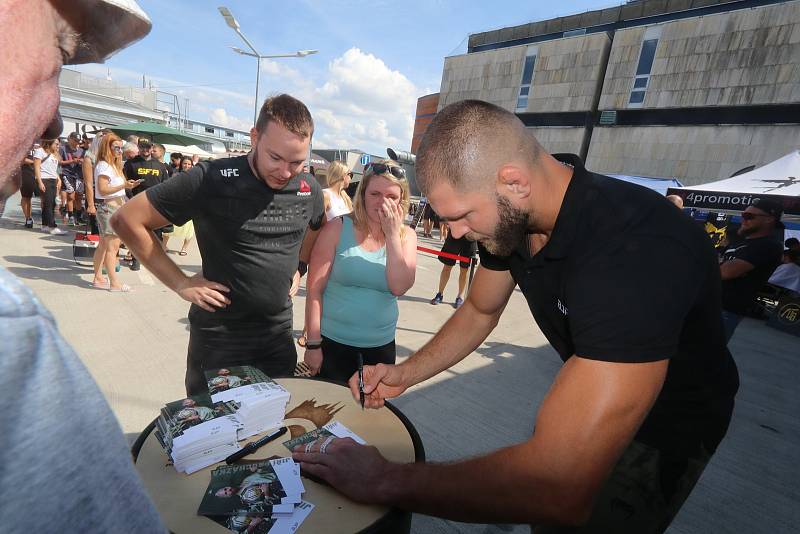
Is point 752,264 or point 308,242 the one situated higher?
point 752,264

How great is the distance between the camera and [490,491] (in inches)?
48.5

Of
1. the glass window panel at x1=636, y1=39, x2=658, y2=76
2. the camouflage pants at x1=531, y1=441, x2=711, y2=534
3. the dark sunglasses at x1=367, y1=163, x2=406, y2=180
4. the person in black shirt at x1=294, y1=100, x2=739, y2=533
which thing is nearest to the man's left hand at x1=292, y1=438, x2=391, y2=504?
the person in black shirt at x1=294, y1=100, x2=739, y2=533

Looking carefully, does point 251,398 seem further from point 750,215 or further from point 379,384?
point 750,215

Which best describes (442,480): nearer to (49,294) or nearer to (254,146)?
(254,146)

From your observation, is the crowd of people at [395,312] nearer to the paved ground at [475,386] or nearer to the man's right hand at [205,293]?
the man's right hand at [205,293]

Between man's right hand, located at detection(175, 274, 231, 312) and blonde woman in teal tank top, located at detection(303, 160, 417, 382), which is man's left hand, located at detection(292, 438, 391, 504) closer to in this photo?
man's right hand, located at detection(175, 274, 231, 312)

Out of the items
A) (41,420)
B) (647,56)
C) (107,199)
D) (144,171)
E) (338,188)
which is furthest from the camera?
(647,56)

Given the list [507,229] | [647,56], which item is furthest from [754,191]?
[647,56]

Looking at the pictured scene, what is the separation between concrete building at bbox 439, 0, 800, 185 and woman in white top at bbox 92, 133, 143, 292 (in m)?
28.4

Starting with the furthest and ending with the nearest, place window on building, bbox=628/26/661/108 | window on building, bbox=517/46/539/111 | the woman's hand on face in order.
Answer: window on building, bbox=517/46/539/111 → window on building, bbox=628/26/661/108 → the woman's hand on face

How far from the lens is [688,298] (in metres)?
1.21

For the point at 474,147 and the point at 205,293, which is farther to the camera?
the point at 205,293

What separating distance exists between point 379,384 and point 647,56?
1282 inches

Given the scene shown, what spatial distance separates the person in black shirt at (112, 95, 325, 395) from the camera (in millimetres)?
2211
